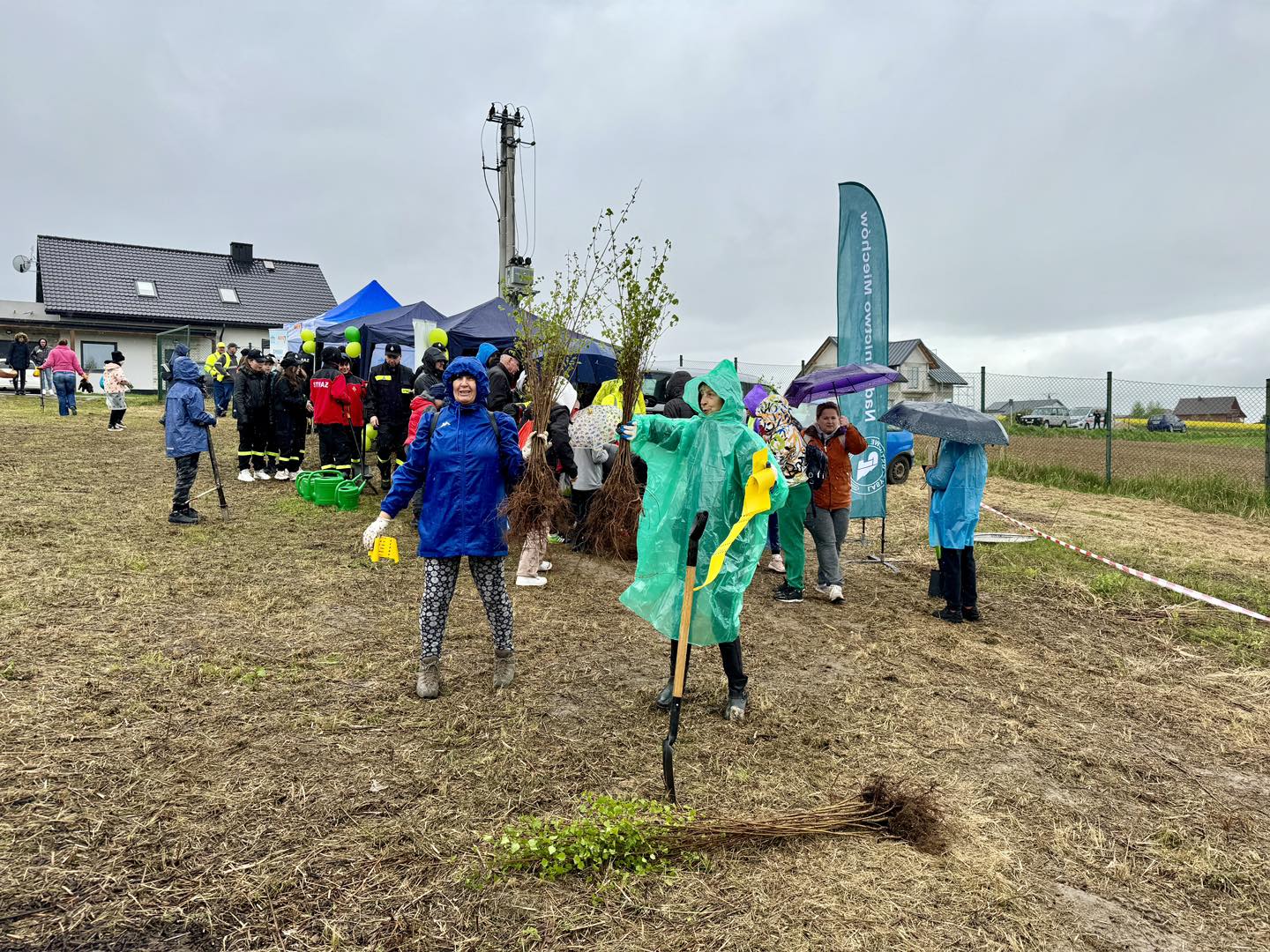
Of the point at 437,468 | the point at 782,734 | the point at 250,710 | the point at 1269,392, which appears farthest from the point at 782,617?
the point at 1269,392

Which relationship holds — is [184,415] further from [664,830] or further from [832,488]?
[664,830]

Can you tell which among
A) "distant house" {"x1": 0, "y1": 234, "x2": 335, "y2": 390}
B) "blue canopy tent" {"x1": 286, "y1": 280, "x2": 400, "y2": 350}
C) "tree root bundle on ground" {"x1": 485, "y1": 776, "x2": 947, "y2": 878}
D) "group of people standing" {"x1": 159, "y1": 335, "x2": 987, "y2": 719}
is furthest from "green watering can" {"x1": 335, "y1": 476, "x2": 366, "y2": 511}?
"distant house" {"x1": 0, "y1": 234, "x2": 335, "y2": 390}

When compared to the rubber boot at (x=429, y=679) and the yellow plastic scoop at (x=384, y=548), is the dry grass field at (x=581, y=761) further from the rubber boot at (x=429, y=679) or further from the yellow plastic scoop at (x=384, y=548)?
the yellow plastic scoop at (x=384, y=548)

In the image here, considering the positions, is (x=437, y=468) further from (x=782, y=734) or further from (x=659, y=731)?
(x=782, y=734)

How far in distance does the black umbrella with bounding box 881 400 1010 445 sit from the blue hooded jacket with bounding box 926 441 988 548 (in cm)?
12

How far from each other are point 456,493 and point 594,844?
1.81 metres

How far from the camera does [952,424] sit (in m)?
5.24

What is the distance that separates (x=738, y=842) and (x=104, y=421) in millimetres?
18633

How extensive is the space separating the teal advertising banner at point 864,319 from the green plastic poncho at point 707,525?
13.2 ft

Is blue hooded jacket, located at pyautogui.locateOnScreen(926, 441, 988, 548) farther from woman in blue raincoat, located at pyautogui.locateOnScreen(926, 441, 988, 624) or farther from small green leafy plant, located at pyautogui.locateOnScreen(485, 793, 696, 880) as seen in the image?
small green leafy plant, located at pyautogui.locateOnScreen(485, 793, 696, 880)

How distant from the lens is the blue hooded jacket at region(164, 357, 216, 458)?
24.1 feet

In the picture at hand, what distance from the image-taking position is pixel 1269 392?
11.2 meters

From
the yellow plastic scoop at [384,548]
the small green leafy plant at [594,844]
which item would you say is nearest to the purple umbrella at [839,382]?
the yellow plastic scoop at [384,548]

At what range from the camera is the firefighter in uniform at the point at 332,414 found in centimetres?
946
